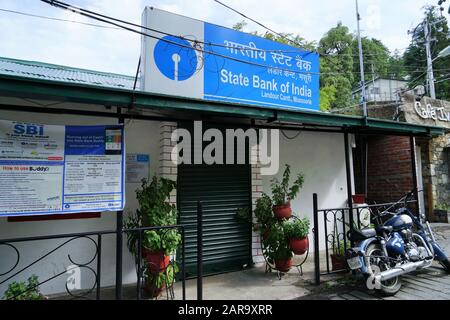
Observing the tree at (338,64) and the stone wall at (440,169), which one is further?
the tree at (338,64)

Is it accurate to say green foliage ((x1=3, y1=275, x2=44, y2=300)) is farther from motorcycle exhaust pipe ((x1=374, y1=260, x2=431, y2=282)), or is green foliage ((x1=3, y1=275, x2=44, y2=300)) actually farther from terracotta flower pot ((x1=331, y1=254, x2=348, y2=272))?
terracotta flower pot ((x1=331, y1=254, x2=348, y2=272))

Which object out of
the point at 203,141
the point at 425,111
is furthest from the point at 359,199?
the point at 425,111

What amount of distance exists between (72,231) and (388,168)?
7.44 meters

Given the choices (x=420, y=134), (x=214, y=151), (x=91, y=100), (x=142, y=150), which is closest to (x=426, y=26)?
(x=420, y=134)

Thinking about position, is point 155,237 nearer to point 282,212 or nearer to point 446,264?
point 282,212

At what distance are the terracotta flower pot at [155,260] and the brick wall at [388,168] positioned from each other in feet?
20.8

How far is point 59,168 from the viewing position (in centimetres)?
299

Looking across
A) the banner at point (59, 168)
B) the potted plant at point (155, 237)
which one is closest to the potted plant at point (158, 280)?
the potted plant at point (155, 237)

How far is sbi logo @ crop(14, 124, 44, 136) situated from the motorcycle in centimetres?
378

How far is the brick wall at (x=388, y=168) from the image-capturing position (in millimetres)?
7402

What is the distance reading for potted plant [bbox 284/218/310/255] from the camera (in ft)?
14.3

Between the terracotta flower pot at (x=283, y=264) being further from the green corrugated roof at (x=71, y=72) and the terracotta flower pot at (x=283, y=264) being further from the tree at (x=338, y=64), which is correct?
the tree at (x=338, y=64)

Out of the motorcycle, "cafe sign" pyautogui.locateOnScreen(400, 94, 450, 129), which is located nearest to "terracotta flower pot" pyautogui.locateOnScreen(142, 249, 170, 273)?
the motorcycle
